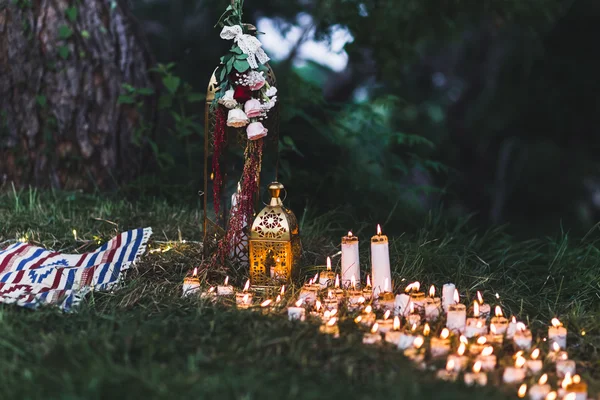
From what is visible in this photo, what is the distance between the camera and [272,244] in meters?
2.74

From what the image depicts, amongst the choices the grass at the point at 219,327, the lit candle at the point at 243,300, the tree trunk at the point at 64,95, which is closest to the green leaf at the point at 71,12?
the tree trunk at the point at 64,95

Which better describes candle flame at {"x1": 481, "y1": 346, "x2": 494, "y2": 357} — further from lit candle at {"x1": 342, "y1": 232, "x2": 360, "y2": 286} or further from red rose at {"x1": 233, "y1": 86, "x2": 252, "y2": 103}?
red rose at {"x1": 233, "y1": 86, "x2": 252, "y2": 103}

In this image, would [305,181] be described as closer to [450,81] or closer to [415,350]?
[415,350]

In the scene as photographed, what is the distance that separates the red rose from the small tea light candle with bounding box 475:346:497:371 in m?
1.35

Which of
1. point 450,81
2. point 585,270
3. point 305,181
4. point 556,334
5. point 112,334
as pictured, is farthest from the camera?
point 450,81

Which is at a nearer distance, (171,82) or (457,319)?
(457,319)

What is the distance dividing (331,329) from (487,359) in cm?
47

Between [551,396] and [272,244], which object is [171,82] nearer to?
[272,244]

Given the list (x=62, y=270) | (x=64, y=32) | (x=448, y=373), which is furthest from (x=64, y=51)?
(x=448, y=373)

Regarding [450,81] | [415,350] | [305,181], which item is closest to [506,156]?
[450,81]

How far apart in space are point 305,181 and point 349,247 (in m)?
1.36

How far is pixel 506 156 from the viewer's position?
23.4 ft

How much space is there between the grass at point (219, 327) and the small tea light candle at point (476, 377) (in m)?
0.06

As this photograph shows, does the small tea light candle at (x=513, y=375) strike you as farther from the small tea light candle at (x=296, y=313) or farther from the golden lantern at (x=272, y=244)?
the golden lantern at (x=272, y=244)
